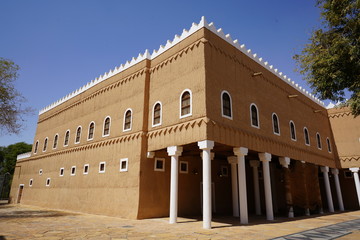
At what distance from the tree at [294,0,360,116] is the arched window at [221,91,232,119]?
344 centimetres

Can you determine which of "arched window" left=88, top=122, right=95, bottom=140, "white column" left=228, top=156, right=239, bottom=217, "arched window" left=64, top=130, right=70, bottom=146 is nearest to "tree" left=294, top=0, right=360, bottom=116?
"white column" left=228, top=156, right=239, bottom=217

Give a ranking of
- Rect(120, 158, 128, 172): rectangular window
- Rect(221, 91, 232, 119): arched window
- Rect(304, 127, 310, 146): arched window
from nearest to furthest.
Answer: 1. Rect(221, 91, 232, 119): arched window
2. Rect(120, 158, 128, 172): rectangular window
3. Rect(304, 127, 310, 146): arched window

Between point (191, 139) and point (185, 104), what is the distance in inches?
75.0

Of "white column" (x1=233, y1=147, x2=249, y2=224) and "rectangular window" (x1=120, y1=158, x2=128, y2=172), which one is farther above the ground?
"rectangular window" (x1=120, y1=158, x2=128, y2=172)

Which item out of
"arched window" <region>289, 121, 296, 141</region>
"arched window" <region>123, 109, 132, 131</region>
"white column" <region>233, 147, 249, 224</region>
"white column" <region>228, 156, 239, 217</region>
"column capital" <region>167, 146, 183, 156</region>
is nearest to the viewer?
"white column" <region>233, 147, 249, 224</region>

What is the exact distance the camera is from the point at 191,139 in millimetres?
11125

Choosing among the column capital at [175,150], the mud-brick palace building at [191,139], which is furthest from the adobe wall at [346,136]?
the column capital at [175,150]

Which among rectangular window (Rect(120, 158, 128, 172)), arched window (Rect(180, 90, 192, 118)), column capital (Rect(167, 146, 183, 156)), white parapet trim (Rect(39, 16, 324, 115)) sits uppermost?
white parapet trim (Rect(39, 16, 324, 115))

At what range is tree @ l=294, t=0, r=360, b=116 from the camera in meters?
9.08

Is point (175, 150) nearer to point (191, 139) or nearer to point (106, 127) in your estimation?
point (191, 139)

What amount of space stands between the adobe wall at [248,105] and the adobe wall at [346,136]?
10.1 feet

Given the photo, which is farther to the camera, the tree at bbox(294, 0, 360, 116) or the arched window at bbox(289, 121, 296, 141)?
the arched window at bbox(289, 121, 296, 141)

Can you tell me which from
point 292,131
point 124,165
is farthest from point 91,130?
point 292,131

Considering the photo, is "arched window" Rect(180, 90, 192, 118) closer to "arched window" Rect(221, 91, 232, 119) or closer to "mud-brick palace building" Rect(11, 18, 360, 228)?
"mud-brick palace building" Rect(11, 18, 360, 228)
